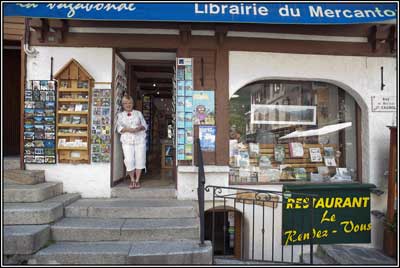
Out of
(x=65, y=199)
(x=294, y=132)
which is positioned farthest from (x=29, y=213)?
(x=294, y=132)

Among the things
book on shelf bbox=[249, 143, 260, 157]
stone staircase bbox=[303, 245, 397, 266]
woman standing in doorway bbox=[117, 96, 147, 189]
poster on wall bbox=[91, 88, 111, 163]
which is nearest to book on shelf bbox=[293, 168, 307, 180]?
book on shelf bbox=[249, 143, 260, 157]

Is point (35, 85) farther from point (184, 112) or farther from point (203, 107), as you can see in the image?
point (203, 107)

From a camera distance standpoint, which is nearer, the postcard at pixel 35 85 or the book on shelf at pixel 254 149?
the postcard at pixel 35 85

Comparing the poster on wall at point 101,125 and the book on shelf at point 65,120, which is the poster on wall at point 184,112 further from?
the book on shelf at point 65,120

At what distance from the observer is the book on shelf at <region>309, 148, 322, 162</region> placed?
5531 millimetres

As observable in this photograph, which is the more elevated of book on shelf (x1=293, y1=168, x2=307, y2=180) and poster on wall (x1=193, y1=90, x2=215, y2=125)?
poster on wall (x1=193, y1=90, x2=215, y2=125)

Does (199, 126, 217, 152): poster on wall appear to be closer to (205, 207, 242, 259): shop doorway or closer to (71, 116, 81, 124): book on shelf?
(205, 207, 242, 259): shop doorway

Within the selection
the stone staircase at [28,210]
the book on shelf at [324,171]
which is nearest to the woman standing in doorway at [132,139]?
the stone staircase at [28,210]

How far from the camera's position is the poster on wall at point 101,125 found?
4812 mm

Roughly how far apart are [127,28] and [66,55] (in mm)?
1115

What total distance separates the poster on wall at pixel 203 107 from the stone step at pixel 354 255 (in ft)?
9.24

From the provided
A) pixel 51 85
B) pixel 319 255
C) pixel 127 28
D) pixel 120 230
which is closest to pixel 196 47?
pixel 127 28

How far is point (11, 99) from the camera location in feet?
20.2

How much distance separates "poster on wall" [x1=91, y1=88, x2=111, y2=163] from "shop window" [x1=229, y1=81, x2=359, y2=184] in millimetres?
2180
